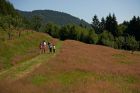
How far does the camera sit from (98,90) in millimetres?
24359

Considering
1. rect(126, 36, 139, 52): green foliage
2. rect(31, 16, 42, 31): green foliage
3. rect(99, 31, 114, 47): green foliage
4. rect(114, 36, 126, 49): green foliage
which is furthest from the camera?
rect(31, 16, 42, 31): green foliage

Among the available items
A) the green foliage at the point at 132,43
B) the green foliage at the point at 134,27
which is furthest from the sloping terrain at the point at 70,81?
the green foliage at the point at 134,27

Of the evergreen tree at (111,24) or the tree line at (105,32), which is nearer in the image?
the tree line at (105,32)

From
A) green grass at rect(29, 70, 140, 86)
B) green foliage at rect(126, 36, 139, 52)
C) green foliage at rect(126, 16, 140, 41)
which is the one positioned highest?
green foliage at rect(126, 16, 140, 41)

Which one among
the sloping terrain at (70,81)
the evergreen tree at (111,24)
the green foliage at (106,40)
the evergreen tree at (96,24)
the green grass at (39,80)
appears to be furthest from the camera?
the evergreen tree at (96,24)

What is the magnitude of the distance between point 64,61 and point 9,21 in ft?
175

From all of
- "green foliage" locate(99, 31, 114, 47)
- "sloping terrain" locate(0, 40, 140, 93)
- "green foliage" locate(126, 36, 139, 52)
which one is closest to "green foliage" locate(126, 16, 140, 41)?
"green foliage" locate(99, 31, 114, 47)

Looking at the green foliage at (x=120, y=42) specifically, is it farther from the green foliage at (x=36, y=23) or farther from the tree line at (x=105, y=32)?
the green foliage at (x=36, y=23)

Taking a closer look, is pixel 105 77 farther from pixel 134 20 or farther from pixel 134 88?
pixel 134 20

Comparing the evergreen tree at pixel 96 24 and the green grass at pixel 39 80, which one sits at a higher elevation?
the evergreen tree at pixel 96 24

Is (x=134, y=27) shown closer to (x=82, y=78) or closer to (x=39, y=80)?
(x=82, y=78)

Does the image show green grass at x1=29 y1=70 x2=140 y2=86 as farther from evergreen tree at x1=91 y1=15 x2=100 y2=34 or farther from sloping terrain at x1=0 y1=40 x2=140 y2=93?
evergreen tree at x1=91 y1=15 x2=100 y2=34

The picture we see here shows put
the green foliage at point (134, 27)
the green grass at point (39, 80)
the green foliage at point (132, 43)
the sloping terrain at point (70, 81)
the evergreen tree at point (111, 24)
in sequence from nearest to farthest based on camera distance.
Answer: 1. the sloping terrain at point (70, 81)
2. the green grass at point (39, 80)
3. the green foliage at point (132, 43)
4. the green foliage at point (134, 27)
5. the evergreen tree at point (111, 24)

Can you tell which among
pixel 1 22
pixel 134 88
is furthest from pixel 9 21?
pixel 134 88
